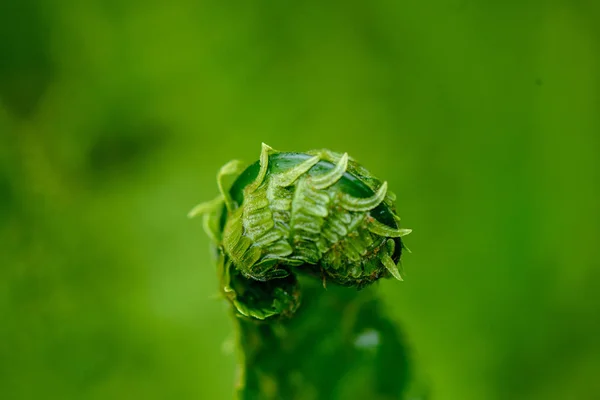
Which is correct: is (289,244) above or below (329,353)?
Result: above

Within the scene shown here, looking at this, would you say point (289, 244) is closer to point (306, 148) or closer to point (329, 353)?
point (329, 353)

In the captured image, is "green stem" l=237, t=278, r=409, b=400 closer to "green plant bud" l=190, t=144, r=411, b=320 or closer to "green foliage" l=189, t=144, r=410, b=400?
"green foliage" l=189, t=144, r=410, b=400

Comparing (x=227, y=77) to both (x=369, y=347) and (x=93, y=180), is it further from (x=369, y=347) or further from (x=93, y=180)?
(x=369, y=347)

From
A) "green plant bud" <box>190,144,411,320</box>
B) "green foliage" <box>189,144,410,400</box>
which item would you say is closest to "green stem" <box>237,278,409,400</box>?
"green foliage" <box>189,144,410,400</box>

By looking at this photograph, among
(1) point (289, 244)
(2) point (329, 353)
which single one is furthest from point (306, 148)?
(1) point (289, 244)

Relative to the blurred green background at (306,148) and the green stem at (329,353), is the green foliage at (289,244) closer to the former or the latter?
the green stem at (329,353)

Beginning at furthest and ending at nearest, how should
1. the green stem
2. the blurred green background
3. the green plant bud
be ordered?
1. the blurred green background
2. the green stem
3. the green plant bud

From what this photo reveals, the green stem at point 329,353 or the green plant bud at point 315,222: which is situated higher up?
the green plant bud at point 315,222

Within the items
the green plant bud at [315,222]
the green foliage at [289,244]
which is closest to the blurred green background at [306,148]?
the green foliage at [289,244]
